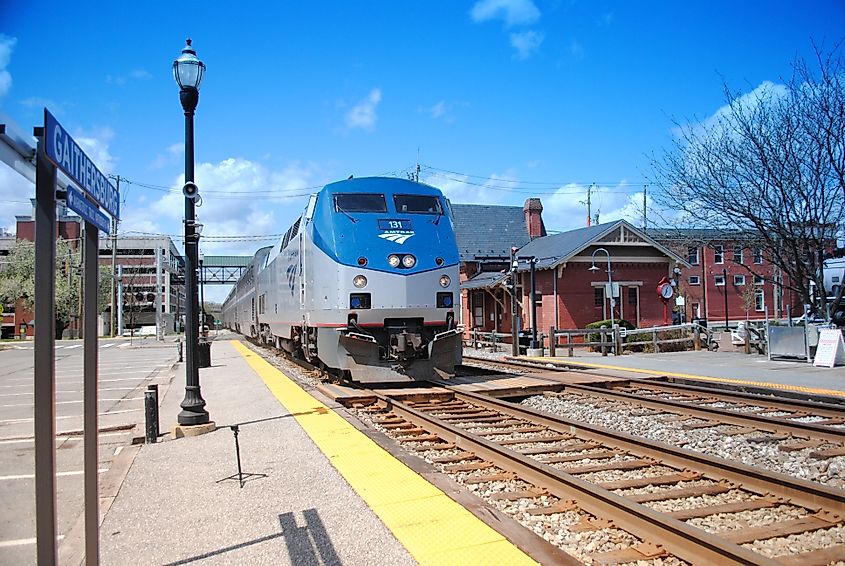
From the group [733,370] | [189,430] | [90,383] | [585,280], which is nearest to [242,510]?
[90,383]

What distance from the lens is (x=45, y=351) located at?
2.73 m

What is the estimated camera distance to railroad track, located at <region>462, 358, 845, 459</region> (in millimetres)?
7377

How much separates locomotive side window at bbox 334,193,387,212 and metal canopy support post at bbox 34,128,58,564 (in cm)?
893

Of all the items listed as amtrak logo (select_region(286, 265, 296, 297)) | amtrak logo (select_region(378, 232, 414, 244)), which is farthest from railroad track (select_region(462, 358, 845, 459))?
amtrak logo (select_region(286, 265, 296, 297))

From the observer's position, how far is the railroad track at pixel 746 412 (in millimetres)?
7377

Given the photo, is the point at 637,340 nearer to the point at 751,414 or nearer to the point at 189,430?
the point at 751,414

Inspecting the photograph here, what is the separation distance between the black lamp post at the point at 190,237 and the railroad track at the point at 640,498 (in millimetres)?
2962

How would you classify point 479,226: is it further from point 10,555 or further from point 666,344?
point 10,555

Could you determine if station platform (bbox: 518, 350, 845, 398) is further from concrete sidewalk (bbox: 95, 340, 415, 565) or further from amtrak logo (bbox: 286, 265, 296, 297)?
concrete sidewalk (bbox: 95, 340, 415, 565)

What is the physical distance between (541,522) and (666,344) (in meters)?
20.1

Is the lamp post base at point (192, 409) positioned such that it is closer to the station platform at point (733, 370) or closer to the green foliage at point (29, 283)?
the station platform at point (733, 370)

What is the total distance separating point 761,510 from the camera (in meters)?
5.17

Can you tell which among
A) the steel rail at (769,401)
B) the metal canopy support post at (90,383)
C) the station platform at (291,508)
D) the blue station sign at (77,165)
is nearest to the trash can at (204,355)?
the station platform at (291,508)

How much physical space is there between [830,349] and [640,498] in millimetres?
12814
